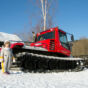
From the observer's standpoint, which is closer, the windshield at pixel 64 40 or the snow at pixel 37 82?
the snow at pixel 37 82

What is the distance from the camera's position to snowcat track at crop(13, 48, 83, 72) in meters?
6.04

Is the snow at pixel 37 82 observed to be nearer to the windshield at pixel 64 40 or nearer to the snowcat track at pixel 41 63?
the snowcat track at pixel 41 63

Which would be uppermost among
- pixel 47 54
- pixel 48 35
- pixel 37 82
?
pixel 48 35

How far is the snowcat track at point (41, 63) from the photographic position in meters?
6.04

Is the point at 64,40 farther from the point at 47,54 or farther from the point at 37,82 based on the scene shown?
the point at 37,82

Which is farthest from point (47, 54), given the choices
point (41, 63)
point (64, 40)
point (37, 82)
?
point (37, 82)

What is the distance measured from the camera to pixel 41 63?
6809 millimetres

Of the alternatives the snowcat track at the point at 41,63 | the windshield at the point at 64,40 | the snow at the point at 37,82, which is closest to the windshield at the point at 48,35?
the windshield at the point at 64,40

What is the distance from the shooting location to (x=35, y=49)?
6.52 metres

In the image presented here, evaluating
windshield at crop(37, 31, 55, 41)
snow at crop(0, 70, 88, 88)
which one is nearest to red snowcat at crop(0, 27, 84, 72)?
windshield at crop(37, 31, 55, 41)

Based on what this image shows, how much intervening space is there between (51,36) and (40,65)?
6.61 ft

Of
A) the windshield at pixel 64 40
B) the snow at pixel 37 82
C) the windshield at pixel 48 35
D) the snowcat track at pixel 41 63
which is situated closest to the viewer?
the snow at pixel 37 82

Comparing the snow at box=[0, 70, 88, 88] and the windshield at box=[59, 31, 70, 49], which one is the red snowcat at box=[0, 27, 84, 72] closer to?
the windshield at box=[59, 31, 70, 49]

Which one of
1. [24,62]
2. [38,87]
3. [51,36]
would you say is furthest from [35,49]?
[38,87]
